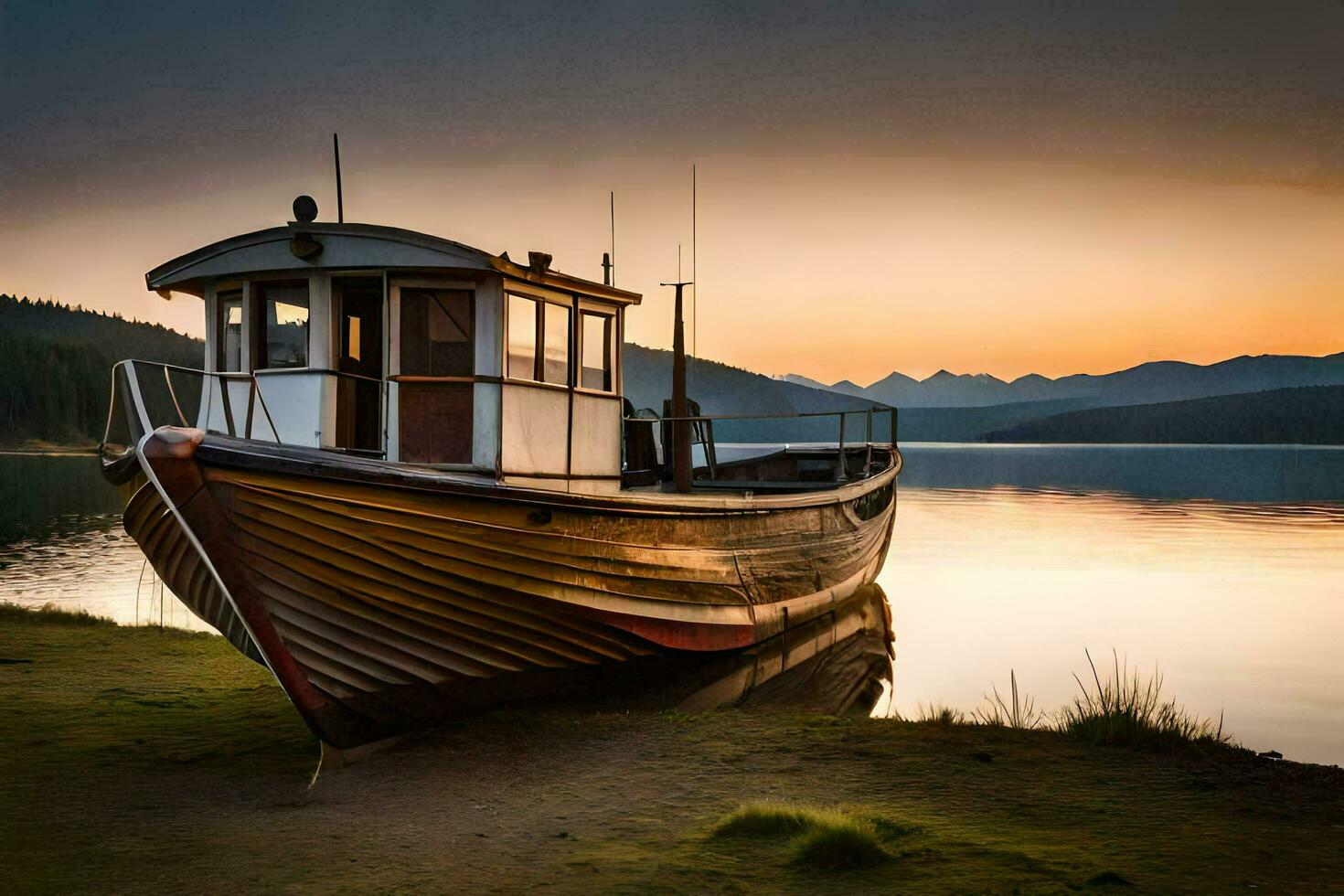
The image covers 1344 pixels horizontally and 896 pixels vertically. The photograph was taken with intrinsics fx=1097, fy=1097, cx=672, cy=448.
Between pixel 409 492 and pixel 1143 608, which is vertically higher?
pixel 409 492

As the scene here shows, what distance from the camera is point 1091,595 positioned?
23.2 m

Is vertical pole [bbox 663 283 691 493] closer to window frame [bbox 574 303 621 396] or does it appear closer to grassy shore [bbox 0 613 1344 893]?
window frame [bbox 574 303 621 396]

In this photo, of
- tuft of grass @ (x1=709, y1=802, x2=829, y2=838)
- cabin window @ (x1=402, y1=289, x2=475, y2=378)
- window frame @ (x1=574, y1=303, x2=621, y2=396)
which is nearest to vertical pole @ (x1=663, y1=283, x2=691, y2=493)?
window frame @ (x1=574, y1=303, x2=621, y2=396)

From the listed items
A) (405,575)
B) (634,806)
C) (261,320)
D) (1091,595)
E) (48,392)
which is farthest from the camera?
(48,392)

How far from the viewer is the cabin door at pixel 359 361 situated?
384 inches

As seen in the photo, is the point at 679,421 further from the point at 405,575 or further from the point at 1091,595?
the point at 1091,595

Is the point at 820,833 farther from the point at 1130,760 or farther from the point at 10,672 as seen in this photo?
the point at 10,672

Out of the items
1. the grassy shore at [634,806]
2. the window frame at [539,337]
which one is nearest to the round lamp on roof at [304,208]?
the window frame at [539,337]

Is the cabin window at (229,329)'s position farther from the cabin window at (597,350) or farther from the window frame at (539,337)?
the cabin window at (597,350)

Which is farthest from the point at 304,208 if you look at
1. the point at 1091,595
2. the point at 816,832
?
the point at 1091,595

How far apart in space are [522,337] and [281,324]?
Result: 2152 millimetres

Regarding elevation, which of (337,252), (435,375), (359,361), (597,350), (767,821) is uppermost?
(337,252)

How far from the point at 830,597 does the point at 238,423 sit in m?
9.29

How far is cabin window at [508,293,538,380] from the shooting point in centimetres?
995
